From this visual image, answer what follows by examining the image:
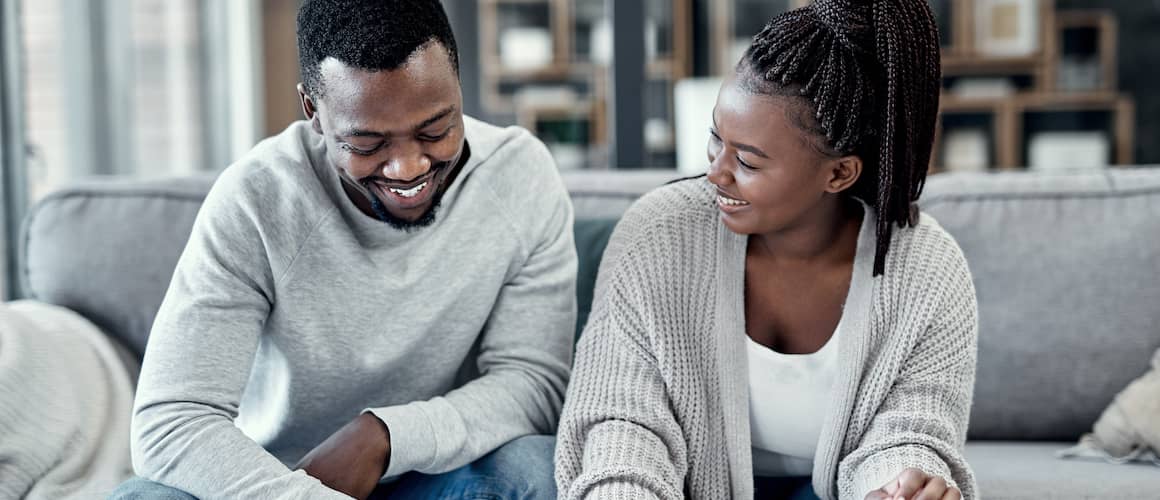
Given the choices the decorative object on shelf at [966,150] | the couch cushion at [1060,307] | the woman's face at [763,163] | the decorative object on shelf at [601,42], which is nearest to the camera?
the woman's face at [763,163]

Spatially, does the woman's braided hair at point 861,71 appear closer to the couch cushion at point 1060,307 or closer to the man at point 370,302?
the man at point 370,302

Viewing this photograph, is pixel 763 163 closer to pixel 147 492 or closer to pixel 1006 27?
pixel 147 492

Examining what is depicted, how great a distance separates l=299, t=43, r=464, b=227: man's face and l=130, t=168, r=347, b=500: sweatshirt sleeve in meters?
0.14

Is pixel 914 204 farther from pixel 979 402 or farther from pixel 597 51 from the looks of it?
pixel 597 51

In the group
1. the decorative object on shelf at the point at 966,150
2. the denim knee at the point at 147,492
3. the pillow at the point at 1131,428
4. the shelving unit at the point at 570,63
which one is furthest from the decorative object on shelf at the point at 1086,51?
the denim knee at the point at 147,492

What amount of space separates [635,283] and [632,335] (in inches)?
2.5

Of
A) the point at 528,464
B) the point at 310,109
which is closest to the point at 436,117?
the point at 310,109

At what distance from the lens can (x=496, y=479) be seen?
1258 mm

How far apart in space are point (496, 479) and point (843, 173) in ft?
1.72

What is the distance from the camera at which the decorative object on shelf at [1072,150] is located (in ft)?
17.3

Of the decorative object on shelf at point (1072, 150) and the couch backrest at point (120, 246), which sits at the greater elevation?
the couch backrest at point (120, 246)

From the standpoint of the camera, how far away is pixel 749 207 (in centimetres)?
127

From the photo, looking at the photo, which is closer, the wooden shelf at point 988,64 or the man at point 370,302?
the man at point 370,302

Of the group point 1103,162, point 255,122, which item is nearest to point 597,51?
point 255,122
